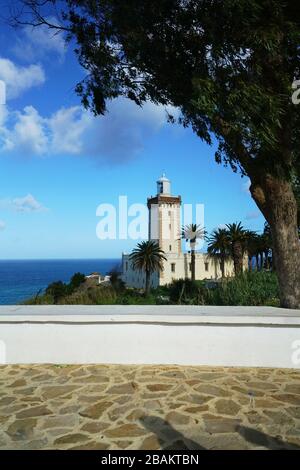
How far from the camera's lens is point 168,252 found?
58.7m

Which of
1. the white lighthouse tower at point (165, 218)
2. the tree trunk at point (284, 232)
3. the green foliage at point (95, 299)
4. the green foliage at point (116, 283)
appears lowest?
the green foliage at point (95, 299)

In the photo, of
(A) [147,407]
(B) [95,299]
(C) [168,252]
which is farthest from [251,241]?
(A) [147,407]

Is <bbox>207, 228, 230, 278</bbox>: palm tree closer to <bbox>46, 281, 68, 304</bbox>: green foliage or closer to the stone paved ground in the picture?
<bbox>46, 281, 68, 304</bbox>: green foliage

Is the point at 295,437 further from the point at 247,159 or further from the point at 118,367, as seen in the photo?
the point at 247,159

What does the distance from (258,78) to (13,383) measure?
18.6 ft

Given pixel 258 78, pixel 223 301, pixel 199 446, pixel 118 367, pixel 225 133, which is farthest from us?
pixel 223 301

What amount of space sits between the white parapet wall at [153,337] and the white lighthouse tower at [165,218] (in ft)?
188

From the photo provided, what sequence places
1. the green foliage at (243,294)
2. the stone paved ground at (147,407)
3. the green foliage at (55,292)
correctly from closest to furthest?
the stone paved ground at (147,407), the green foliage at (243,294), the green foliage at (55,292)

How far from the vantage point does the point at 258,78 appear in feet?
19.2

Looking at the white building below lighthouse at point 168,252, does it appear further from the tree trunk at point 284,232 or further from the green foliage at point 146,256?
the tree trunk at point 284,232

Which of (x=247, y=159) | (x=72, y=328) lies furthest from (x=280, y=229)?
(x=72, y=328)

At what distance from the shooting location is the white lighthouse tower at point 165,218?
209 feet

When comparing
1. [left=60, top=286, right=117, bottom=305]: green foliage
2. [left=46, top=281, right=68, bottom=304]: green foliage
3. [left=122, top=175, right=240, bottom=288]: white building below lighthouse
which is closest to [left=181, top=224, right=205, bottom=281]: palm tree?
[left=122, top=175, right=240, bottom=288]: white building below lighthouse

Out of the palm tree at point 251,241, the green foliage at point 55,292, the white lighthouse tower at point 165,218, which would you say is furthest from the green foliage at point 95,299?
the white lighthouse tower at point 165,218
